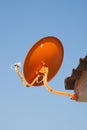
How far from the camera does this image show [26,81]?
6.25m

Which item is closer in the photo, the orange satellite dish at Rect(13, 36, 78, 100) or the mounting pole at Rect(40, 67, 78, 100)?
the orange satellite dish at Rect(13, 36, 78, 100)

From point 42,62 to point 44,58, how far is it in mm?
98

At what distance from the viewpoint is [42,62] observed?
6.32 meters

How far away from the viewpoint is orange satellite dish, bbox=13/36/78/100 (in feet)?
19.7

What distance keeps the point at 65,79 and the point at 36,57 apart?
1148 mm

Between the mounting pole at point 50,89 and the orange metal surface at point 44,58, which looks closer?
the orange metal surface at point 44,58

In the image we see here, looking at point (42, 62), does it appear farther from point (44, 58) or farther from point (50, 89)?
point (50, 89)

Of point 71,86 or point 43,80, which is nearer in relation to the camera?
point 43,80

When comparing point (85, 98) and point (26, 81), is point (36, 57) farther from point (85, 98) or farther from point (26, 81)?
point (85, 98)

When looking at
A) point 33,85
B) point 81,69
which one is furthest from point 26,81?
point 81,69

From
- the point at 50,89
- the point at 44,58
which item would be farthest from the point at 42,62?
the point at 50,89

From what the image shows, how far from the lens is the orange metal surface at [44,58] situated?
5980mm

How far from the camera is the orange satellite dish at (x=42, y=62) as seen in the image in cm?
600

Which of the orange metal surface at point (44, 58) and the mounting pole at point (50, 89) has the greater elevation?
the orange metal surface at point (44, 58)
